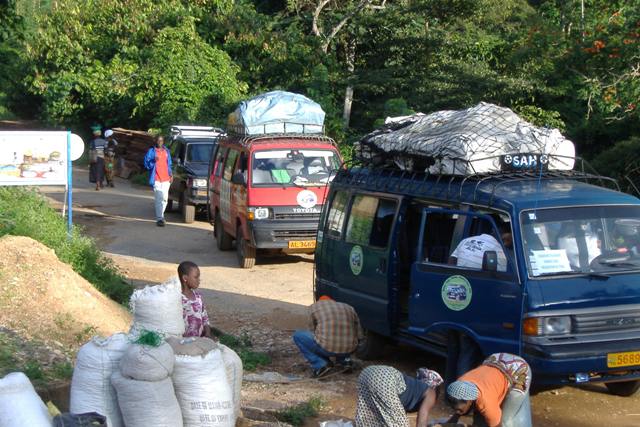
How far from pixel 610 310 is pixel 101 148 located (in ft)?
66.0

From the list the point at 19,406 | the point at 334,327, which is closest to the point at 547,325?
the point at 334,327

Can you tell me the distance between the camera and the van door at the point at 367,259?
9.41 m

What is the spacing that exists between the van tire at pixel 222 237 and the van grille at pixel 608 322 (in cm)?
1010

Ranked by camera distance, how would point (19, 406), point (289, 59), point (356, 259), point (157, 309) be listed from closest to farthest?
point (19, 406) < point (157, 309) < point (356, 259) < point (289, 59)

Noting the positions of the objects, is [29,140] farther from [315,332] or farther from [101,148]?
[101,148]

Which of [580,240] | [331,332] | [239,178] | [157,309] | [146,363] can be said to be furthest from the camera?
[239,178]

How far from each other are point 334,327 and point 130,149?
72.2 ft

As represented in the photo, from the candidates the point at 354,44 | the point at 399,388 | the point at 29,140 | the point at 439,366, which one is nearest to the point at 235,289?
the point at 29,140

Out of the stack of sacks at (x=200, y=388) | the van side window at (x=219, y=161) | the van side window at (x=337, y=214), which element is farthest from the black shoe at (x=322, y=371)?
the van side window at (x=219, y=161)

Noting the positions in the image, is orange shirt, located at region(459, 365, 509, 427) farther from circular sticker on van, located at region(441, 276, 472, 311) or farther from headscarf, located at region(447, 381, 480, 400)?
circular sticker on van, located at region(441, 276, 472, 311)

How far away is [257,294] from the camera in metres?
13.7

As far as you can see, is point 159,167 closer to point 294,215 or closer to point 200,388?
point 294,215

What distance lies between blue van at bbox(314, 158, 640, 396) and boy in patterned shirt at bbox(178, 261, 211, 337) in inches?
76.6

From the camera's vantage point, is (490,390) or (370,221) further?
(370,221)
